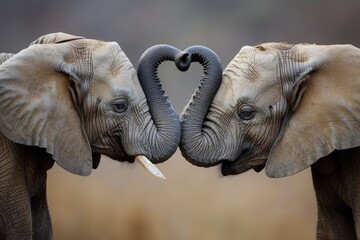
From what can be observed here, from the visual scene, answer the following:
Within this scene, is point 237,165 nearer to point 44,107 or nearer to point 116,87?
point 116,87

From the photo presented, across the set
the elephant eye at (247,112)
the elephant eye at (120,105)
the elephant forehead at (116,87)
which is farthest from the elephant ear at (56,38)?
the elephant eye at (247,112)

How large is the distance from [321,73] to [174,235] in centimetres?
371

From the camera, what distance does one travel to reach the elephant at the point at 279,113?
18.7ft

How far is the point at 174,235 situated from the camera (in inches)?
366

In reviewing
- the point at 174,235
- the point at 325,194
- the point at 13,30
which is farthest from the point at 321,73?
the point at 13,30

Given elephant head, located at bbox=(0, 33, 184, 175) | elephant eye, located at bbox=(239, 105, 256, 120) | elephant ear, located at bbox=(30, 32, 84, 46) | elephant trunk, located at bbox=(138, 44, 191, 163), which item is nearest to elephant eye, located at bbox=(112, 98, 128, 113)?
elephant head, located at bbox=(0, 33, 184, 175)

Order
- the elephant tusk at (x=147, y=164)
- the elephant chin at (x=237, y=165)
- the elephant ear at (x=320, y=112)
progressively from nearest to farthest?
the elephant tusk at (x=147, y=164), the elephant ear at (x=320, y=112), the elephant chin at (x=237, y=165)

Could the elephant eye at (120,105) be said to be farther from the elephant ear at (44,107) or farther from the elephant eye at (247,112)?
the elephant eye at (247,112)

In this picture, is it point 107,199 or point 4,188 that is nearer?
point 4,188

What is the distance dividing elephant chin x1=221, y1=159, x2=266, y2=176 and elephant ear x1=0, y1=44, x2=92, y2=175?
55cm

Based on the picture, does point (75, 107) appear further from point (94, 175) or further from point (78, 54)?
point (94, 175)

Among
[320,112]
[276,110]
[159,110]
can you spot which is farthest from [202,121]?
[320,112]

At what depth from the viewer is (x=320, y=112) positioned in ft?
18.8

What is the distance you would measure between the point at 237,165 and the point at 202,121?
0.23 m
